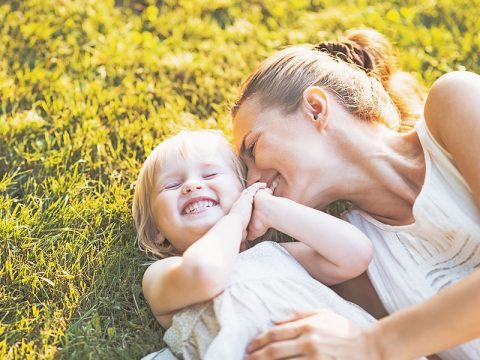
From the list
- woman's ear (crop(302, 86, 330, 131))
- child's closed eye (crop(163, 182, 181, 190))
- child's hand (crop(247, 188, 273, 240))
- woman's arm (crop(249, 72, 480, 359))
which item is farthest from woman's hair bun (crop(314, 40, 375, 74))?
woman's arm (crop(249, 72, 480, 359))

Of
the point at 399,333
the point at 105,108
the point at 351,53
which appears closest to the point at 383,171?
the point at 351,53

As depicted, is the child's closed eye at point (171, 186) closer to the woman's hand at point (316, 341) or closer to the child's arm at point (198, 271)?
the child's arm at point (198, 271)

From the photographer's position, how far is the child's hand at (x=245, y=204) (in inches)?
111

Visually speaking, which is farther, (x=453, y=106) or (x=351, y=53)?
(x=351, y=53)

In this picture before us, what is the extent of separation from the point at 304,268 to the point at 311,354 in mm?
527

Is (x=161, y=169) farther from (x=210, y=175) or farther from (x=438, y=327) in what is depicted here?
(x=438, y=327)

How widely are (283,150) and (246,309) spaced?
0.70 m

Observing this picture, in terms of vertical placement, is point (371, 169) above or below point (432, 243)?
above

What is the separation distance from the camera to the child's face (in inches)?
113

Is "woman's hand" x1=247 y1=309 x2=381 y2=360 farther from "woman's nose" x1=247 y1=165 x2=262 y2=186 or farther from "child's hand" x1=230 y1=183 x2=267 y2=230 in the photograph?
"woman's nose" x1=247 y1=165 x2=262 y2=186

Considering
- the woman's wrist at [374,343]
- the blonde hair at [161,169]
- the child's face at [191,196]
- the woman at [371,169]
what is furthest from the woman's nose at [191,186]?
the woman's wrist at [374,343]

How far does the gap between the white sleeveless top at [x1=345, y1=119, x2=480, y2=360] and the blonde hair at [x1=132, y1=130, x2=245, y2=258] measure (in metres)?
0.70

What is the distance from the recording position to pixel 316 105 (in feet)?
9.90

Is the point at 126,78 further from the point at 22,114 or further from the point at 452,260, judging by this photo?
the point at 452,260
